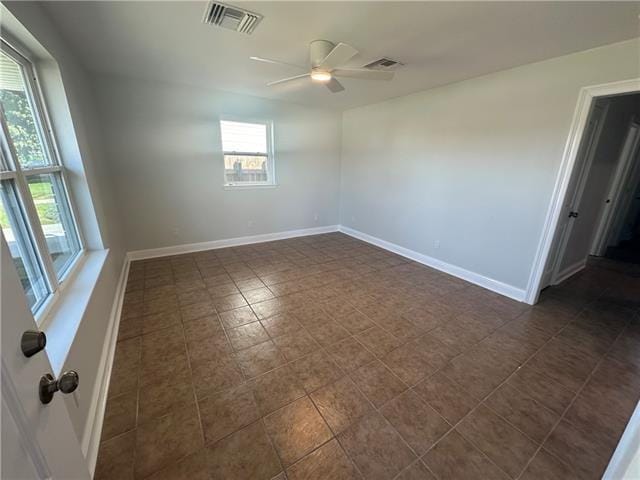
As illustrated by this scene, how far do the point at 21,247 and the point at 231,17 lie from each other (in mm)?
2006

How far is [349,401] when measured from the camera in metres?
1.70

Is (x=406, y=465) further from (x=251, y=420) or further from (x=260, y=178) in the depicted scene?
(x=260, y=178)

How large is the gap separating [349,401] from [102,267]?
7.27 ft

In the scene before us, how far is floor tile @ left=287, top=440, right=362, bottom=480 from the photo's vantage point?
1.29 metres

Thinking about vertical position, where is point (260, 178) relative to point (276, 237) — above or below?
above

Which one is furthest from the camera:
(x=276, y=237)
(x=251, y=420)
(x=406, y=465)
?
(x=276, y=237)

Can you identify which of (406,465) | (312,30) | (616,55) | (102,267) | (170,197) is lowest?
(406,465)

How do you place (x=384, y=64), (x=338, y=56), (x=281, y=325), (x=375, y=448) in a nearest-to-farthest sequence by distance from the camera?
(x=375, y=448) → (x=338, y=56) → (x=281, y=325) → (x=384, y=64)

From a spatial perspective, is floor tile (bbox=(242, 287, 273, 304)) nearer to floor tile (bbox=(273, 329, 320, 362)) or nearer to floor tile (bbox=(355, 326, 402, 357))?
floor tile (bbox=(273, 329, 320, 362))

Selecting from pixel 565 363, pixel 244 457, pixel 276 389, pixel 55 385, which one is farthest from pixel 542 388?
pixel 55 385

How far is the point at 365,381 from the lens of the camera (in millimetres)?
1858

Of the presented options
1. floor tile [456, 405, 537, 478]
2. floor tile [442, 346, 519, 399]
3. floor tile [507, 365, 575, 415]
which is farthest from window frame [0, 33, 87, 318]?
floor tile [507, 365, 575, 415]

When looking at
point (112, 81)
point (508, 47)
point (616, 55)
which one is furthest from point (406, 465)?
point (112, 81)

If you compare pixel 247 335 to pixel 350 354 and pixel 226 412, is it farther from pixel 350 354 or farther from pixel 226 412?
pixel 350 354
